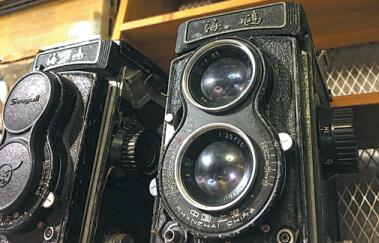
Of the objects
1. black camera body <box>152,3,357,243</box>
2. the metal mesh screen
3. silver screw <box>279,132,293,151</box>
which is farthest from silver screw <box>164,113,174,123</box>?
the metal mesh screen

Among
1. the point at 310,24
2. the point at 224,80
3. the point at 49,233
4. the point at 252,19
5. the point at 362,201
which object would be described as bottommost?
the point at 49,233

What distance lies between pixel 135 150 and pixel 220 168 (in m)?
0.20

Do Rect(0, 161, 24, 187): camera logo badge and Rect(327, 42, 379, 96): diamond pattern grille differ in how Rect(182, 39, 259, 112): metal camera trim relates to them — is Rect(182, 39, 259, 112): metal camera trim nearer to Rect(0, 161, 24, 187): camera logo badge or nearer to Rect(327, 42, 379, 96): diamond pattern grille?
Rect(0, 161, 24, 187): camera logo badge

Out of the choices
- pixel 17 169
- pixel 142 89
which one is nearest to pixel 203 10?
pixel 142 89

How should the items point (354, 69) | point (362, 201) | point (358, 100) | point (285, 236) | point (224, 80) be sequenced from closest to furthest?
point (285, 236), point (224, 80), point (358, 100), point (362, 201), point (354, 69)

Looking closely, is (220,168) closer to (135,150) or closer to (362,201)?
(135,150)

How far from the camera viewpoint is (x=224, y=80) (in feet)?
2.31

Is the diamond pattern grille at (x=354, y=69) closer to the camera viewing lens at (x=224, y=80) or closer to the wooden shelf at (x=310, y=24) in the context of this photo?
the wooden shelf at (x=310, y=24)

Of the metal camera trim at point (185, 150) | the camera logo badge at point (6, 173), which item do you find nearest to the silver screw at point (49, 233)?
the camera logo badge at point (6, 173)

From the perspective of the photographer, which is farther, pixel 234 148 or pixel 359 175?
pixel 359 175

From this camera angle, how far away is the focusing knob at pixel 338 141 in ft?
2.18

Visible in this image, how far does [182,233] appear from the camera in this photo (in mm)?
627

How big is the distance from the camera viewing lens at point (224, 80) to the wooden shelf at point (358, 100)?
268 mm

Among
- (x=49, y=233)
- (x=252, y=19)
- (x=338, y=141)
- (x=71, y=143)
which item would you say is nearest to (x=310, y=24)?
(x=252, y=19)
